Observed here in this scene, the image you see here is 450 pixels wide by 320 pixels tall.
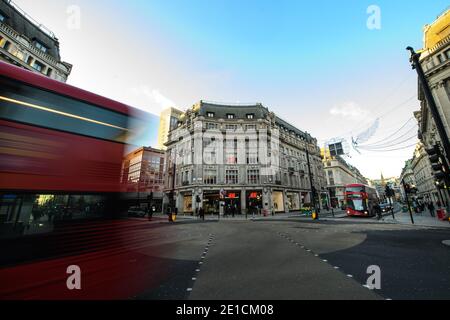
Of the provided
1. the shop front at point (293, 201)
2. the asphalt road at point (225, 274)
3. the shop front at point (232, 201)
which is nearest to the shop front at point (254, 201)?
the shop front at point (232, 201)

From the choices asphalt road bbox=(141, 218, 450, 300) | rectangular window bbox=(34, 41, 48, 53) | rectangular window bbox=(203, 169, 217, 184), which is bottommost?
asphalt road bbox=(141, 218, 450, 300)

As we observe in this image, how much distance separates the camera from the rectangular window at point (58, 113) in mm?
3928

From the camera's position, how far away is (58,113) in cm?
447

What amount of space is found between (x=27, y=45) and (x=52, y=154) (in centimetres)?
3239

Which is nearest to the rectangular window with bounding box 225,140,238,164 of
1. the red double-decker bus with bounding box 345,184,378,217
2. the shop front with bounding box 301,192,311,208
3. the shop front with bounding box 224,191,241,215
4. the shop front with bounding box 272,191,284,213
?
the shop front with bounding box 224,191,241,215

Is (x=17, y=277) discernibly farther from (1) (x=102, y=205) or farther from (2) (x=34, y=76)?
(2) (x=34, y=76)

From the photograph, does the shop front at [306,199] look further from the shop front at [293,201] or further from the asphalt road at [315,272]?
the asphalt road at [315,272]

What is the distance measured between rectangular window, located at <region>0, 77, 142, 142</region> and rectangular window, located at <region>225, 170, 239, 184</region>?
28.0 metres

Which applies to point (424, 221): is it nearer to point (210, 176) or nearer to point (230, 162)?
point (230, 162)

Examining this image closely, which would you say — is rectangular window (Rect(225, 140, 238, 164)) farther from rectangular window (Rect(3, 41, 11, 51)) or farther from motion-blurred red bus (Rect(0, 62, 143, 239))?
rectangular window (Rect(3, 41, 11, 51))

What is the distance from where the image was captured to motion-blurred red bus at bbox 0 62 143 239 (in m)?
3.62

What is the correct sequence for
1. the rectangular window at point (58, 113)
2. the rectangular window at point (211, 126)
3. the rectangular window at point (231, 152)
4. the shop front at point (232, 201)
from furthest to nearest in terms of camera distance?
the rectangular window at point (211, 126) < the rectangular window at point (231, 152) < the shop front at point (232, 201) < the rectangular window at point (58, 113)

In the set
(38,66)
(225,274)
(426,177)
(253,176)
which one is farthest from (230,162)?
(426,177)
